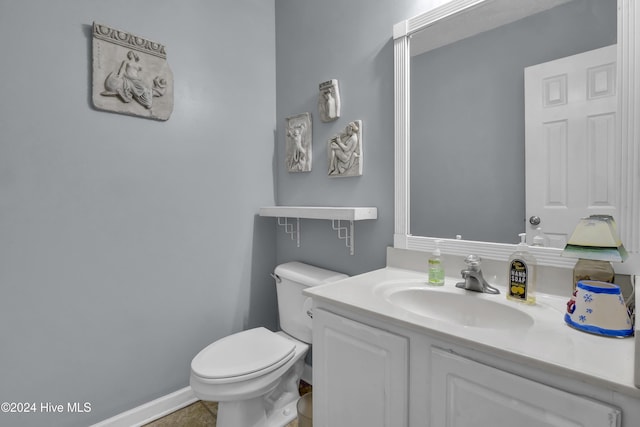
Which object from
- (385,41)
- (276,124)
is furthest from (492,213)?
(276,124)

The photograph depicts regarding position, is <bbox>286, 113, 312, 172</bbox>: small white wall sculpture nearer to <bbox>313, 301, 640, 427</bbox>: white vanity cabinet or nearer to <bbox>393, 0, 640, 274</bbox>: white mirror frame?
<bbox>393, 0, 640, 274</bbox>: white mirror frame

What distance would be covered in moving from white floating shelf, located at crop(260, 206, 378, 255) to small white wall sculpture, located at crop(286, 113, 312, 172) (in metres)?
0.28

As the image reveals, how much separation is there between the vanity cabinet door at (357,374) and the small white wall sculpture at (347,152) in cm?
78

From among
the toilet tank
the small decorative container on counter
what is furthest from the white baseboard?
the small decorative container on counter

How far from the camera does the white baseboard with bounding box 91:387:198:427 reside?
4.84 feet

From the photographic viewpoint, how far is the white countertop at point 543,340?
58cm

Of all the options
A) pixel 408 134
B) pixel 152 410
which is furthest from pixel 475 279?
pixel 152 410

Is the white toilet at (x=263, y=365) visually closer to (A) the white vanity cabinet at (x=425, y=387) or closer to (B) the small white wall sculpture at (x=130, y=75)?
(A) the white vanity cabinet at (x=425, y=387)

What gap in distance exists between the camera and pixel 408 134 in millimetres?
1398

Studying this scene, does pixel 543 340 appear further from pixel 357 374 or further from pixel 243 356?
Answer: pixel 243 356

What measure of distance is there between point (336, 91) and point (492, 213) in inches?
38.7

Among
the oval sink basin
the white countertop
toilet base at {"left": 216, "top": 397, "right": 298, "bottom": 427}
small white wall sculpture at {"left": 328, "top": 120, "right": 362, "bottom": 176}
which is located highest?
small white wall sculpture at {"left": 328, "top": 120, "right": 362, "bottom": 176}

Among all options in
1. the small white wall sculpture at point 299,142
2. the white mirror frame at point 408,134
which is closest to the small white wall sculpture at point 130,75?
the small white wall sculpture at point 299,142

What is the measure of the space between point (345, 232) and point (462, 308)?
0.74 metres
